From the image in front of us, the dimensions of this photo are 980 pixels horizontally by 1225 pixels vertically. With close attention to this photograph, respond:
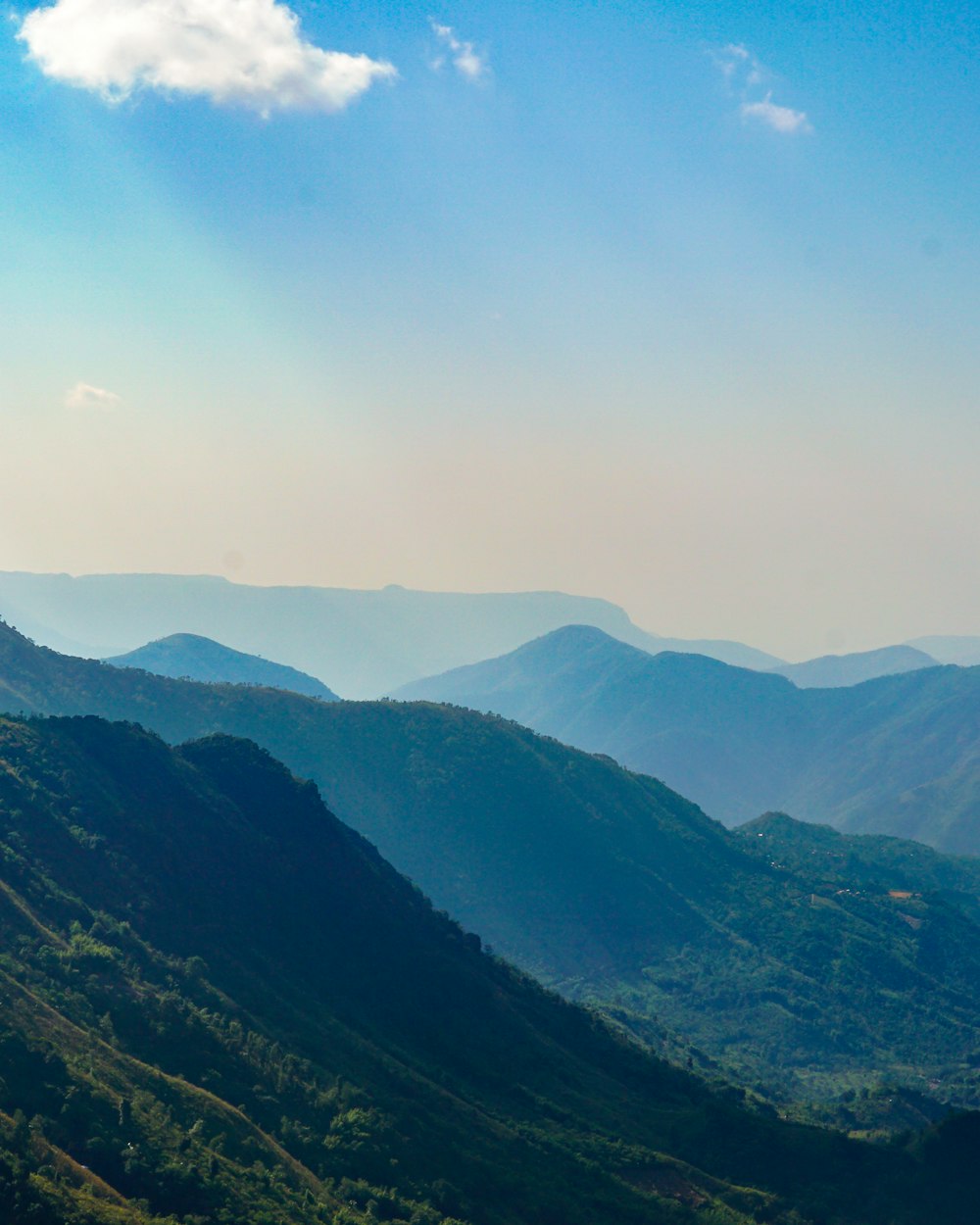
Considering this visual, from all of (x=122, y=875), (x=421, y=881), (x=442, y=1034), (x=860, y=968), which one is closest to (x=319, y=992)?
(x=442, y=1034)

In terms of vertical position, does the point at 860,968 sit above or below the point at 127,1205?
above

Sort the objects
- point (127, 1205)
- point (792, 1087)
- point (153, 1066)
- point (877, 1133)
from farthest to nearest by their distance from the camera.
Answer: point (792, 1087) → point (877, 1133) → point (153, 1066) → point (127, 1205)

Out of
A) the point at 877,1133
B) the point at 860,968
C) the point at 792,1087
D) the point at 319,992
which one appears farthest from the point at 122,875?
the point at 860,968

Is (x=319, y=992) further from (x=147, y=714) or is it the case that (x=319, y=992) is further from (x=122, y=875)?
(x=147, y=714)

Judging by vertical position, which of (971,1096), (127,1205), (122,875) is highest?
(971,1096)

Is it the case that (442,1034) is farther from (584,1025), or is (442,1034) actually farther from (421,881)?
(421,881)

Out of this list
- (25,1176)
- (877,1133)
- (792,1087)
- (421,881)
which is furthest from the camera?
(421,881)

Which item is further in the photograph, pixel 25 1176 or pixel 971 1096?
pixel 971 1096
